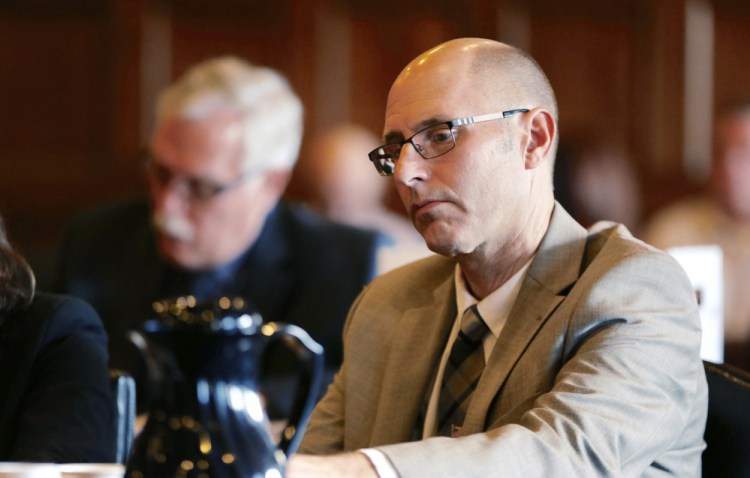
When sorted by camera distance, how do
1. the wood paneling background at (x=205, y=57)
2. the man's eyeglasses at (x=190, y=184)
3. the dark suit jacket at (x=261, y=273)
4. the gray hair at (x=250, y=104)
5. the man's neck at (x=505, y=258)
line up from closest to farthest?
the man's neck at (x=505, y=258) < the dark suit jacket at (x=261, y=273) < the man's eyeglasses at (x=190, y=184) < the gray hair at (x=250, y=104) < the wood paneling background at (x=205, y=57)

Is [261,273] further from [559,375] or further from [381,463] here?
[381,463]

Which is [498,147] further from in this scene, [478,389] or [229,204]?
[229,204]

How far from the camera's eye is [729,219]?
180 inches

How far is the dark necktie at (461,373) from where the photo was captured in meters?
1.63

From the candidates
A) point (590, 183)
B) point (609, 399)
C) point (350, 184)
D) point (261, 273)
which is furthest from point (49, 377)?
point (350, 184)

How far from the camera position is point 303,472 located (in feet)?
3.74

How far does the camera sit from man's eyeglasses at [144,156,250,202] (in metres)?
3.23

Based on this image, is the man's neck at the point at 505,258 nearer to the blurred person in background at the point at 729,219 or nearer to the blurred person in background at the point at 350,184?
the blurred person in background at the point at 729,219

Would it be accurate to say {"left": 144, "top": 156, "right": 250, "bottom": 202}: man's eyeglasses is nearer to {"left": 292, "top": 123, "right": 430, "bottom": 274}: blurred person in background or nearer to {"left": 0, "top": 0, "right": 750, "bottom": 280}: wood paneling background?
{"left": 292, "top": 123, "right": 430, "bottom": 274}: blurred person in background

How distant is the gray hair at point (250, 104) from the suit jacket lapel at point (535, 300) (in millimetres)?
1761

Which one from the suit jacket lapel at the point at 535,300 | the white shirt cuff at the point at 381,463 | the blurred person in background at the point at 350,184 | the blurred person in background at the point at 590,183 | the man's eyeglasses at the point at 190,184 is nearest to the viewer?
the white shirt cuff at the point at 381,463

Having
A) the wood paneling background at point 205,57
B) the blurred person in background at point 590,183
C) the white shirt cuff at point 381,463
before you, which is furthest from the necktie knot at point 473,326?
the wood paneling background at point 205,57

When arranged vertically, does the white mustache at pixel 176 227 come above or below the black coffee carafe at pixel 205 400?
below

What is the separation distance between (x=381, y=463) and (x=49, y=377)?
2.21 feet
